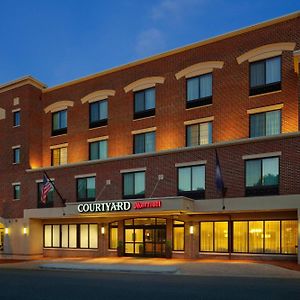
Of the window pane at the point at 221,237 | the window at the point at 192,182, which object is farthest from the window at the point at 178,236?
the window pane at the point at 221,237

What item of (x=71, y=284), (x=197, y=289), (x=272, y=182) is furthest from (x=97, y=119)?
(x=197, y=289)

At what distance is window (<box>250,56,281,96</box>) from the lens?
83.7ft

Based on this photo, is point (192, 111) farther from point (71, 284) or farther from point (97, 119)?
point (71, 284)

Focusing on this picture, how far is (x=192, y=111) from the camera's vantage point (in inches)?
1138

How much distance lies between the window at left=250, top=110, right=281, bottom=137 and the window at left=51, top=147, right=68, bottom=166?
17.3 meters

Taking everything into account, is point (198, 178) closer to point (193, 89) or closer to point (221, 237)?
point (221, 237)

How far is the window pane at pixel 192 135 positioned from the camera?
2877 centimetres

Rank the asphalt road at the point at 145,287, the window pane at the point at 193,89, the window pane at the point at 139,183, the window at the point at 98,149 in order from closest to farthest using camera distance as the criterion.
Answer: the asphalt road at the point at 145,287 → the window pane at the point at 193,89 → the window pane at the point at 139,183 → the window at the point at 98,149

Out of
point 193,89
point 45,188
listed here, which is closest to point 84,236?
point 45,188

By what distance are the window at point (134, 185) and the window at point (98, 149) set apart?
13.2 feet

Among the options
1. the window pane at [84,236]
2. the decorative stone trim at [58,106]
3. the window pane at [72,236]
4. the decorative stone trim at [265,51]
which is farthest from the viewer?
the decorative stone trim at [58,106]

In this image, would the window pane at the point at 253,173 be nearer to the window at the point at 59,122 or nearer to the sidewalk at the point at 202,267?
the sidewalk at the point at 202,267

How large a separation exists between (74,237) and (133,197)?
24.5 feet

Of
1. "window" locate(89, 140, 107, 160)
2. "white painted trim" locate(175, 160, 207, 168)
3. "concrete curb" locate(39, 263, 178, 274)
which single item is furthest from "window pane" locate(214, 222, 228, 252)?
"window" locate(89, 140, 107, 160)
